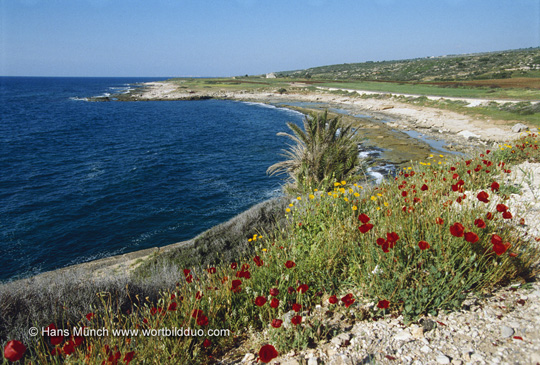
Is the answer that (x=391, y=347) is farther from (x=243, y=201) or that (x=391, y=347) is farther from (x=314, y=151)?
(x=243, y=201)

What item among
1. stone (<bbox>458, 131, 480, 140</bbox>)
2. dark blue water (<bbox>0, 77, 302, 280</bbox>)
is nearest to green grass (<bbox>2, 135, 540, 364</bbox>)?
dark blue water (<bbox>0, 77, 302, 280</bbox>)

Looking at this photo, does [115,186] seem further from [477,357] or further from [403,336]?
[477,357]

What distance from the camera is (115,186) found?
18188 millimetres

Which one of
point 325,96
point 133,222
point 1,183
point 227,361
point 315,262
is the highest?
point 325,96

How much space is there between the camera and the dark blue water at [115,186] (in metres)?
12.2

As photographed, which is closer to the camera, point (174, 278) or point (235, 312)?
point (235, 312)

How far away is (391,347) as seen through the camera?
94.3 inches

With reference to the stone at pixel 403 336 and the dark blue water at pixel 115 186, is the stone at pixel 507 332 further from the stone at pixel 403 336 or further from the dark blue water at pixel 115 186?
the dark blue water at pixel 115 186

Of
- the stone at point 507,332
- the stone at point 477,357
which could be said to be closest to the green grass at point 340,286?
the stone at point 507,332

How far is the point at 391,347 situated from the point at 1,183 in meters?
24.5

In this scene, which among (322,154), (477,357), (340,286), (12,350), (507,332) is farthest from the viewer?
(322,154)

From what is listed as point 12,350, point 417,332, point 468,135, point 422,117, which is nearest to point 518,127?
point 468,135

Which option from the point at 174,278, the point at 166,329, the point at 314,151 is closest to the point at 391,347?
the point at 166,329

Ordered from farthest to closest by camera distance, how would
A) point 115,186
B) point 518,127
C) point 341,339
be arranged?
point 518,127
point 115,186
point 341,339
